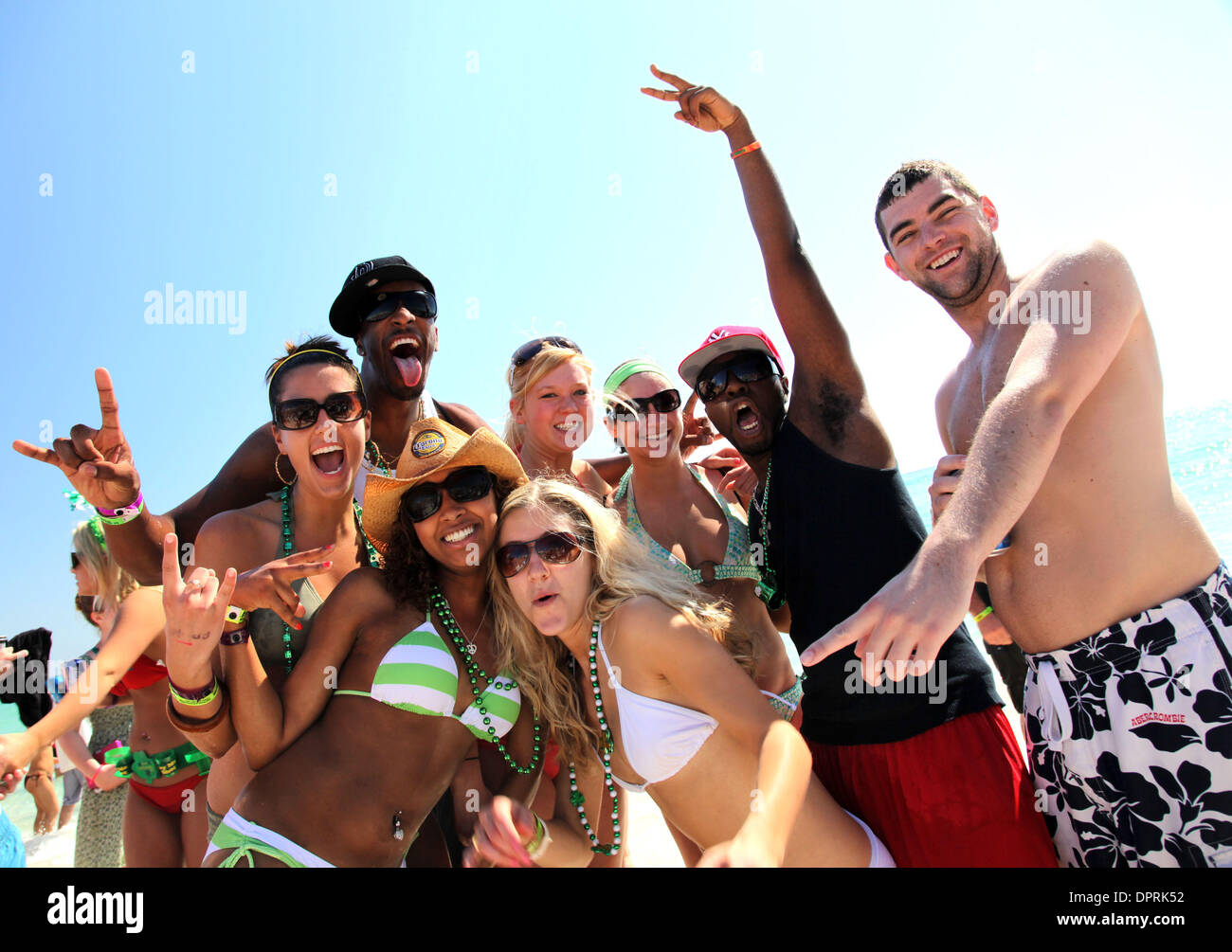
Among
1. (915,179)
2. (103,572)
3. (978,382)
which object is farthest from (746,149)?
(103,572)

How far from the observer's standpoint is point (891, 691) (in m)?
2.43

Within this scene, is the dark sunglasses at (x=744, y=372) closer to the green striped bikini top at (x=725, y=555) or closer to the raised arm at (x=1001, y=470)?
the green striped bikini top at (x=725, y=555)

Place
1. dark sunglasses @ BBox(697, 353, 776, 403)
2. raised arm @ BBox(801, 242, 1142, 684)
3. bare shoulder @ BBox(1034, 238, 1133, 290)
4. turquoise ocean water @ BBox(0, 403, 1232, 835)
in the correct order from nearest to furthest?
raised arm @ BBox(801, 242, 1142, 684), bare shoulder @ BBox(1034, 238, 1133, 290), dark sunglasses @ BBox(697, 353, 776, 403), turquoise ocean water @ BBox(0, 403, 1232, 835)

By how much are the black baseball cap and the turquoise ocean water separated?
29.1ft

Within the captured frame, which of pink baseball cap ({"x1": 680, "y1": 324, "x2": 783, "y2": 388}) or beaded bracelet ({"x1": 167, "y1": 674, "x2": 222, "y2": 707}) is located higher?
pink baseball cap ({"x1": 680, "y1": 324, "x2": 783, "y2": 388})

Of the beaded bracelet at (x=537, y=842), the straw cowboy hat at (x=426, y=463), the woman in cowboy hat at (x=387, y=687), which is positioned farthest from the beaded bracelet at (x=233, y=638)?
the beaded bracelet at (x=537, y=842)

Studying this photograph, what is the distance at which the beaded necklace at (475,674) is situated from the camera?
2875 mm

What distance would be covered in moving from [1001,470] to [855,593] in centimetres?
88

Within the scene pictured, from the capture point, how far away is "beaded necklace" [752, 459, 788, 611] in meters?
2.87

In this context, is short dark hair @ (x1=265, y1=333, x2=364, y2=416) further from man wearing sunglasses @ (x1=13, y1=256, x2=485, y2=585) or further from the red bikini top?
the red bikini top

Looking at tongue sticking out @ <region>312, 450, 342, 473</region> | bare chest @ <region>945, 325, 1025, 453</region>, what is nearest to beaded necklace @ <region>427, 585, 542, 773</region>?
tongue sticking out @ <region>312, 450, 342, 473</region>

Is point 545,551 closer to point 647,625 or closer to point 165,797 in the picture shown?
point 647,625

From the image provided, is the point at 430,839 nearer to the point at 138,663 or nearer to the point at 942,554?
the point at 138,663
